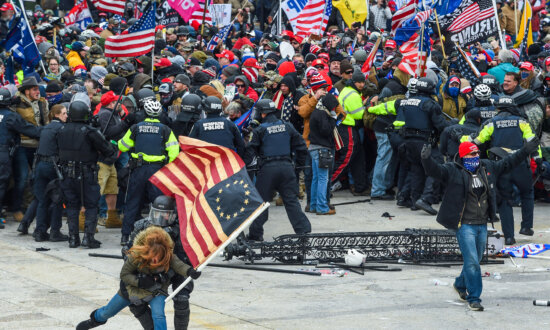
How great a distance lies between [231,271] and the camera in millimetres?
12430

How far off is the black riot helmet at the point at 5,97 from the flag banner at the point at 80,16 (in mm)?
10271

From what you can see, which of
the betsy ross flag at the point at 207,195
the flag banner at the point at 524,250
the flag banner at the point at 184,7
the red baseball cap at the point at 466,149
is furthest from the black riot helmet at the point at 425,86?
the flag banner at the point at 184,7

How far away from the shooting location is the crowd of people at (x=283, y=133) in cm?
1349

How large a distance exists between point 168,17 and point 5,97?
12497mm

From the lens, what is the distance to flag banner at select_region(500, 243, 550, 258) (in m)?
13.4

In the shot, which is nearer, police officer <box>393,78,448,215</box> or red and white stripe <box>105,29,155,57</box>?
police officer <box>393,78,448,215</box>

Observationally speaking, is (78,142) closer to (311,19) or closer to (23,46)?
(23,46)

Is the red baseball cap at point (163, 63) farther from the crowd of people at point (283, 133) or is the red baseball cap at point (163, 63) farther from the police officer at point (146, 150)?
the police officer at point (146, 150)

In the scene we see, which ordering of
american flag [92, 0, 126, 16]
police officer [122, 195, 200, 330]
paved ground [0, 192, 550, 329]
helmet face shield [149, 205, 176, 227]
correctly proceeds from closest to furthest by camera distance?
1. police officer [122, 195, 200, 330]
2. helmet face shield [149, 205, 176, 227]
3. paved ground [0, 192, 550, 329]
4. american flag [92, 0, 126, 16]

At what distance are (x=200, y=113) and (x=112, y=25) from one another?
10.4 metres

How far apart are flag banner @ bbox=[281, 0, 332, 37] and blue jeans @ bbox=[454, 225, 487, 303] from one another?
456 inches

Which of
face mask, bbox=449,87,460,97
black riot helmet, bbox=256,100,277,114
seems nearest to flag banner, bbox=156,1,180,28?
face mask, bbox=449,87,460,97

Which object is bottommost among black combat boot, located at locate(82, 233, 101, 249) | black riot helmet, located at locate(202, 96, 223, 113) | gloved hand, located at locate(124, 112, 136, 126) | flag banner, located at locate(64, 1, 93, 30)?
black combat boot, located at locate(82, 233, 101, 249)

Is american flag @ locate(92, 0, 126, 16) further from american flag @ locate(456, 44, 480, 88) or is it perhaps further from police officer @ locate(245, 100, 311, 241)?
police officer @ locate(245, 100, 311, 241)
